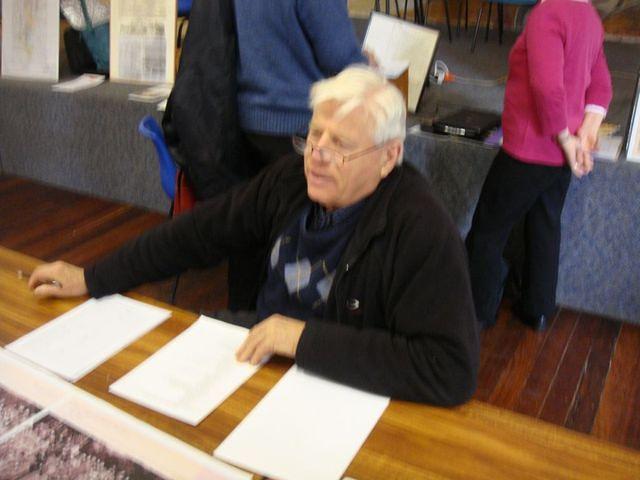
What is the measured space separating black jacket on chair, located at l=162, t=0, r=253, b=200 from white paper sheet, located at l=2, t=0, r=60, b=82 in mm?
1960

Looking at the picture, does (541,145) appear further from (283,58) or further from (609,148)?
(283,58)

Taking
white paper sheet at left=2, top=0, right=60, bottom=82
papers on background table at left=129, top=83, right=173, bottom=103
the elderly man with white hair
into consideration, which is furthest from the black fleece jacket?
white paper sheet at left=2, top=0, right=60, bottom=82

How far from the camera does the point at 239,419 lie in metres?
0.90

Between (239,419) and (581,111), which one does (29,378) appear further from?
(581,111)

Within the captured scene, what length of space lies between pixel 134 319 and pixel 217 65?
949 millimetres

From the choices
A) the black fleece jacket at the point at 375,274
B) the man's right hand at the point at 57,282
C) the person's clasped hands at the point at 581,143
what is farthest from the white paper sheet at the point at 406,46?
the man's right hand at the point at 57,282

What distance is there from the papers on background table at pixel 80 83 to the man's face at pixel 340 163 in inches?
102

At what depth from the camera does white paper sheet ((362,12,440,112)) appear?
2.70 metres

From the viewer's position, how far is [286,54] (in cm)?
183

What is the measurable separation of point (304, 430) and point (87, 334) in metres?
0.45

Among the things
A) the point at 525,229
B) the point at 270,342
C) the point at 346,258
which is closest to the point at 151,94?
the point at 525,229

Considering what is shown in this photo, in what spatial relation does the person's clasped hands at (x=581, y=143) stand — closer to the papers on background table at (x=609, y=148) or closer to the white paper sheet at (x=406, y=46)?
the papers on background table at (x=609, y=148)

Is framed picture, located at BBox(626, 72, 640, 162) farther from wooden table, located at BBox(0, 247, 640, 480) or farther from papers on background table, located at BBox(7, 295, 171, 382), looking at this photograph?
papers on background table, located at BBox(7, 295, 171, 382)

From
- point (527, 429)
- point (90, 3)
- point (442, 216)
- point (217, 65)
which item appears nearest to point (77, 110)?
point (90, 3)
